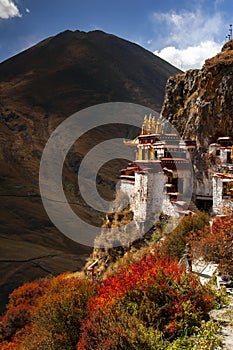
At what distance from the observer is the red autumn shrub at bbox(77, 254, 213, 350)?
5625mm

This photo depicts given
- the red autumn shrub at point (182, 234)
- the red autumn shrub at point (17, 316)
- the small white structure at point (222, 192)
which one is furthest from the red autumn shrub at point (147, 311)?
the red autumn shrub at point (17, 316)

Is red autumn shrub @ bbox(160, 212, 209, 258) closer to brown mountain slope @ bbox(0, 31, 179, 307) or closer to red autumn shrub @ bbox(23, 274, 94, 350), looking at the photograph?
red autumn shrub @ bbox(23, 274, 94, 350)

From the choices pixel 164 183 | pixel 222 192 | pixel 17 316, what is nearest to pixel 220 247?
pixel 222 192

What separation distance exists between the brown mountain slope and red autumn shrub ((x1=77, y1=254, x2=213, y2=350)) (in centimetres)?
2672

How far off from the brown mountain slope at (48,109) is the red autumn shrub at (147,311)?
26717mm

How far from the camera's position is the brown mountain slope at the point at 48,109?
125 ft

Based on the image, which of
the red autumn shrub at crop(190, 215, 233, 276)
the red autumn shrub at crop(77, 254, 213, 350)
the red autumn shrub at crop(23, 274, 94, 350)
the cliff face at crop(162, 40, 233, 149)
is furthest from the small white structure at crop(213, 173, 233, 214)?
the red autumn shrub at crop(77, 254, 213, 350)

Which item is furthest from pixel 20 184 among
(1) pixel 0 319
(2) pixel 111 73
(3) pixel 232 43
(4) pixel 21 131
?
(2) pixel 111 73

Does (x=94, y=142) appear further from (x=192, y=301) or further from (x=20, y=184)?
(x=192, y=301)

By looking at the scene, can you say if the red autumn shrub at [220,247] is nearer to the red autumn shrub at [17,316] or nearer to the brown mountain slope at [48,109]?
the red autumn shrub at [17,316]

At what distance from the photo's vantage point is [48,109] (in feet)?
290

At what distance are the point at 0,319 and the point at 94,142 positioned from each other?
2138 inches

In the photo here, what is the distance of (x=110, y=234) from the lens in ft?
68.5

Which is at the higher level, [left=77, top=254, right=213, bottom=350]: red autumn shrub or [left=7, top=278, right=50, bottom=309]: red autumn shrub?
[left=77, top=254, right=213, bottom=350]: red autumn shrub
